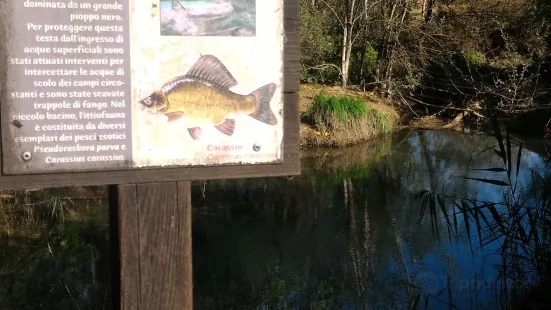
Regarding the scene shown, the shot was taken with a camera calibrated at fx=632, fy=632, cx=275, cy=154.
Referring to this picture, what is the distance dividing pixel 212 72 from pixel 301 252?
487 cm

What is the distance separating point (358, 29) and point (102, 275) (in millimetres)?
11907

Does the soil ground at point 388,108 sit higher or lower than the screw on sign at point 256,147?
higher

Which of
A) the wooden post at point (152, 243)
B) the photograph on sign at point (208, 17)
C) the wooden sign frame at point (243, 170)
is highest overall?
the photograph on sign at point (208, 17)

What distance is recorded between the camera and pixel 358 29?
53.4ft

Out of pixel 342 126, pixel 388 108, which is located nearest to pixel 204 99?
pixel 342 126

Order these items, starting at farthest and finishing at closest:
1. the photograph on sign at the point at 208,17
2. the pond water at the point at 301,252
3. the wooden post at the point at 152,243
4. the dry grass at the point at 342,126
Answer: the dry grass at the point at 342,126 < the pond water at the point at 301,252 < the wooden post at the point at 152,243 < the photograph on sign at the point at 208,17

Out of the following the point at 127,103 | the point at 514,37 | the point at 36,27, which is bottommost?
the point at 127,103

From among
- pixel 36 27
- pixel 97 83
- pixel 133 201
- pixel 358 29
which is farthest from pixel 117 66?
pixel 358 29

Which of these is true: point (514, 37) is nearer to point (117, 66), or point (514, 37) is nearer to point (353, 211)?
point (353, 211)

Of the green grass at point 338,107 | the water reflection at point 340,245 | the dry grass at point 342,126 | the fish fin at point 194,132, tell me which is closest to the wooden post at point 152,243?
the fish fin at point 194,132

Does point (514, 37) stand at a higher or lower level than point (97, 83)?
higher

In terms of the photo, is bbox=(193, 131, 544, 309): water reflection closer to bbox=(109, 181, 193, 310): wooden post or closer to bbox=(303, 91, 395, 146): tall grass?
bbox=(303, 91, 395, 146): tall grass

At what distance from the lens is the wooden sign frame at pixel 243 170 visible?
1.98 metres

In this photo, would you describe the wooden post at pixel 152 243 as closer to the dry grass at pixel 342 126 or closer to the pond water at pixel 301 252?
the pond water at pixel 301 252
